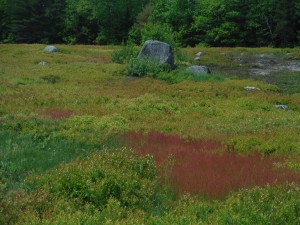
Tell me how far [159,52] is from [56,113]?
56.0 ft

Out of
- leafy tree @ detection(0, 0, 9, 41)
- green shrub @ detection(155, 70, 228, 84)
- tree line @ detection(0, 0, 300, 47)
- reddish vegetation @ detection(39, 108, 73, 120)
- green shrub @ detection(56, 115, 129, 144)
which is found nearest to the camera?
green shrub @ detection(56, 115, 129, 144)

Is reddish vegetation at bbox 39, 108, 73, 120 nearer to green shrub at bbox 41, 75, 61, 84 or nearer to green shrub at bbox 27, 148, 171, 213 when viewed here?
green shrub at bbox 27, 148, 171, 213

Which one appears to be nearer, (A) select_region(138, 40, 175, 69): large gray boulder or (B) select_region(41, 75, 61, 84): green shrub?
(B) select_region(41, 75, 61, 84): green shrub

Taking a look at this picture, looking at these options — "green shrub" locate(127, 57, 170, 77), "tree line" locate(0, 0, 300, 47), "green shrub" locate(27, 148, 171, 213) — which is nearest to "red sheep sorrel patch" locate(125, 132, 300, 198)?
"green shrub" locate(27, 148, 171, 213)

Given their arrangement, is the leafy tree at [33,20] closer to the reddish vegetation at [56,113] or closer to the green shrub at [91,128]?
the reddish vegetation at [56,113]

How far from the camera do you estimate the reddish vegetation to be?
1518cm

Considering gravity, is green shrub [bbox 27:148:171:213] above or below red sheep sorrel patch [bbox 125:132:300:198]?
above

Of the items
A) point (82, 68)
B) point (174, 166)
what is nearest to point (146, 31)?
point (82, 68)

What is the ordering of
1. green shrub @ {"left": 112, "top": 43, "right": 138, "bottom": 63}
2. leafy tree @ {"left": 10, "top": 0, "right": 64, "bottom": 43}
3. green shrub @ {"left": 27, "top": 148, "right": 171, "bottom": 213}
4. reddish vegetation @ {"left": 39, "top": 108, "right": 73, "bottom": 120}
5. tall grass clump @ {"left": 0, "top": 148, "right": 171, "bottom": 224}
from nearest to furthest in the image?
tall grass clump @ {"left": 0, "top": 148, "right": 171, "bottom": 224} < green shrub @ {"left": 27, "top": 148, "right": 171, "bottom": 213} < reddish vegetation @ {"left": 39, "top": 108, "right": 73, "bottom": 120} < green shrub @ {"left": 112, "top": 43, "right": 138, "bottom": 63} < leafy tree @ {"left": 10, "top": 0, "right": 64, "bottom": 43}

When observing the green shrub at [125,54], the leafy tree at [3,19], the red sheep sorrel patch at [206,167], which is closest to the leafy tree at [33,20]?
the leafy tree at [3,19]

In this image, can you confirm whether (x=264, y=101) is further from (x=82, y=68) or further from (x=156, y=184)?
(x=82, y=68)

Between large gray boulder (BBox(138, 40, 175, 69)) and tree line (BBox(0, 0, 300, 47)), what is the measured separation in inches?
1146

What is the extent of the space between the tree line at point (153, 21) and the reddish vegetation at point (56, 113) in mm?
46116

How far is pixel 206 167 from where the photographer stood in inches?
380
